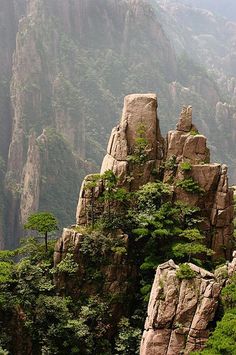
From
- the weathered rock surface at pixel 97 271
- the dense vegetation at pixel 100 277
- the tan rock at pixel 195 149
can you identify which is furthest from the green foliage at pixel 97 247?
the tan rock at pixel 195 149

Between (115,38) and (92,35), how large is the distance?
490cm

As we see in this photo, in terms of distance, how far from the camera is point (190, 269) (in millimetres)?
17828

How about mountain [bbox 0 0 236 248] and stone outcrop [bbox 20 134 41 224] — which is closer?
stone outcrop [bbox 20 134 41 224]

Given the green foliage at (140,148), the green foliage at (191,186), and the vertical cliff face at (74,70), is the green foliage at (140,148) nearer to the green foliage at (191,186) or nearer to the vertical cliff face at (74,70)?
the green foliage at (191,186)

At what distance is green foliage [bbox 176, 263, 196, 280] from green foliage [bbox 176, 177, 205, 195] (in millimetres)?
6513

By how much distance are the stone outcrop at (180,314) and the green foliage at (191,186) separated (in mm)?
6445

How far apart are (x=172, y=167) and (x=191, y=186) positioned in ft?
4.96

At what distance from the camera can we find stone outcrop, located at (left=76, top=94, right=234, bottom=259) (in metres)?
24.0

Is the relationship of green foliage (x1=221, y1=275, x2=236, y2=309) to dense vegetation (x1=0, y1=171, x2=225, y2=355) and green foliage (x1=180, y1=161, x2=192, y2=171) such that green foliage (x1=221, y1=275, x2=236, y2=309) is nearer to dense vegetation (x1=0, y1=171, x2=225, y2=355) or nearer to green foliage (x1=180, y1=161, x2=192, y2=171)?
dense vegetation (x1=0, y1=171, x2=225, y2=355)

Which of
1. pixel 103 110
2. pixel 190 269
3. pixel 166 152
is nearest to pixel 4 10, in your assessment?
pixel 103 110

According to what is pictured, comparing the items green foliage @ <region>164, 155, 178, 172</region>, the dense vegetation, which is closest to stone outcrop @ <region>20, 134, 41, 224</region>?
the dense vegetation

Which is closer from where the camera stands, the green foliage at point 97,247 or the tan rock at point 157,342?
the tan rock at point 157,342

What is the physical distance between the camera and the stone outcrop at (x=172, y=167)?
24.0 meters

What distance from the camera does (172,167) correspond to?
24.7m
